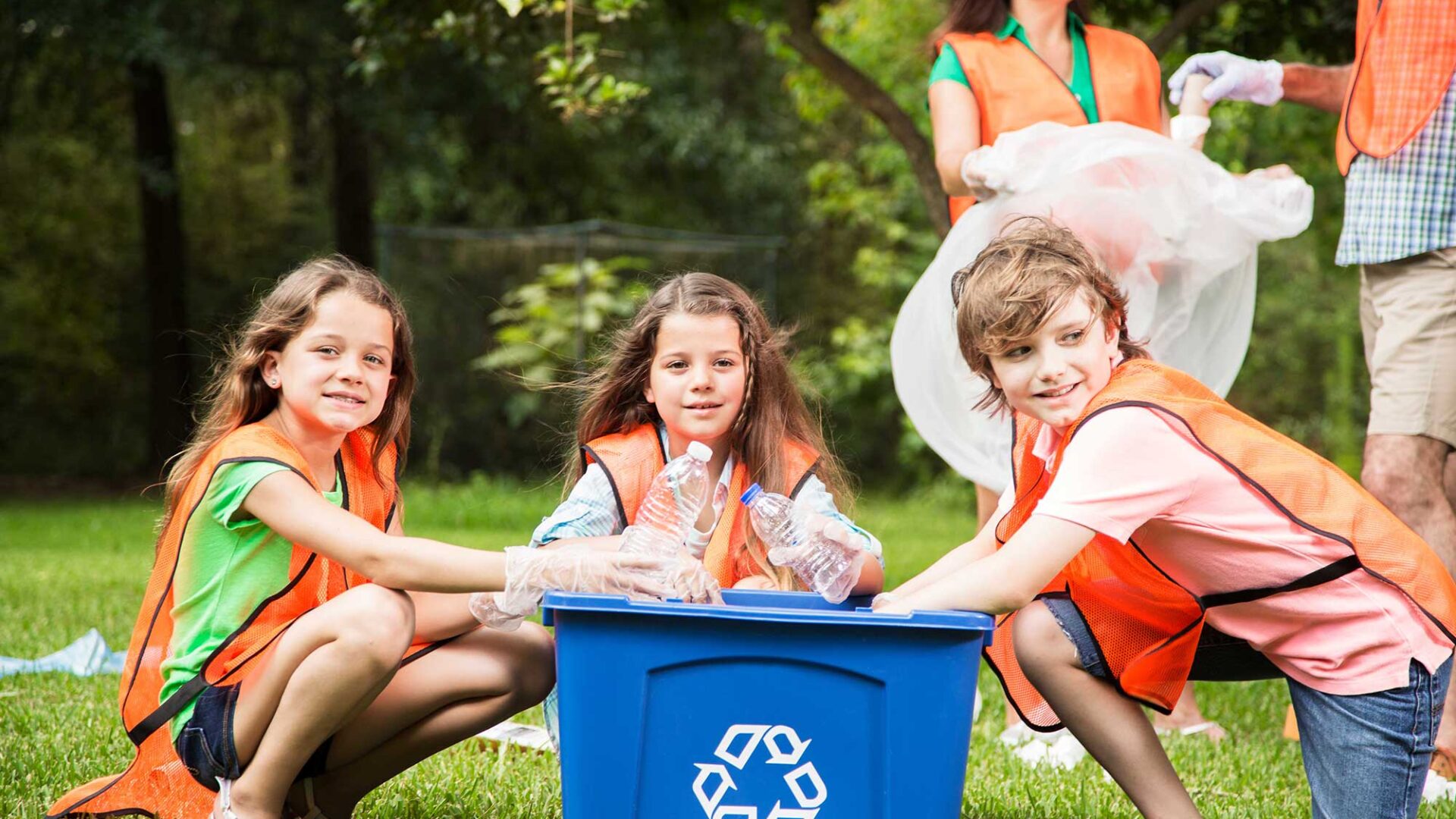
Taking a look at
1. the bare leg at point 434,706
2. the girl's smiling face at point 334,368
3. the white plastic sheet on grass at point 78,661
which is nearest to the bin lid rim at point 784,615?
the bare leg at point 434,706

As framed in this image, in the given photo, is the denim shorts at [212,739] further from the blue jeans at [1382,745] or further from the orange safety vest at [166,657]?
the blue jeans at [1382,745]

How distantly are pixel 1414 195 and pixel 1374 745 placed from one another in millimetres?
1490

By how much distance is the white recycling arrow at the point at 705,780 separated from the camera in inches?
73.0

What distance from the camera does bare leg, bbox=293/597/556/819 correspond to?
2432 millimetres

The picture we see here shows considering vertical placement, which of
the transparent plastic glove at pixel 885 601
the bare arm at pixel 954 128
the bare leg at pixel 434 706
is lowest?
the bare leg at pixel 434 706

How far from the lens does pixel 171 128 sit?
12.5 metres

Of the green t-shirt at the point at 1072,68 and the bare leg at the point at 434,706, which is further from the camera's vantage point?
the green t-shirt at the point at 1072,68

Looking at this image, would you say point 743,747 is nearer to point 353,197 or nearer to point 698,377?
point 698,377

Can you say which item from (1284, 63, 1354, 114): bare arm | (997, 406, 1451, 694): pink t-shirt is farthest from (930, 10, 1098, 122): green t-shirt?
(997, 406, 1451, 694): pink t-shirt

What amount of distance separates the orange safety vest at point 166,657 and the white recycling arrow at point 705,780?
0.91 metres

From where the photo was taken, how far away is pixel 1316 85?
3.45m

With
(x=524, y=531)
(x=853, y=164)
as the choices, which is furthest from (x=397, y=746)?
(x=853, y=164)

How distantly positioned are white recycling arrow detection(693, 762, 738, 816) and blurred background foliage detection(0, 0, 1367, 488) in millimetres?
7718

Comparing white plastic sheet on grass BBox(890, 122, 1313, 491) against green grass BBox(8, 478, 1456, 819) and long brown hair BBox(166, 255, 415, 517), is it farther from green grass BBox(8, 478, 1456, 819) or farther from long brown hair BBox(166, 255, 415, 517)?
long brown hair BBox(166, 255, 415, 517)
